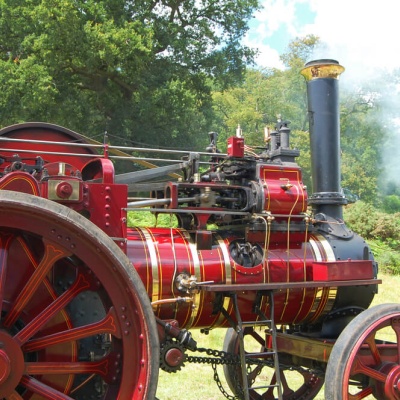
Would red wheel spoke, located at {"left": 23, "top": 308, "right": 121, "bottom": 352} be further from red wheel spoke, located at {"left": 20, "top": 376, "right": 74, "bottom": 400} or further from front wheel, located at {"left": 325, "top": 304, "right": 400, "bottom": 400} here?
front wheel, located at {"left": 325, "top": 304, "right": 400, "bottom": 400}

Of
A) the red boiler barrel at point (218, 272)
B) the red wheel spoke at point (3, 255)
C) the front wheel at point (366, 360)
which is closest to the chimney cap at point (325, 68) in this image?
the red boiler barrel at point (218, 272)

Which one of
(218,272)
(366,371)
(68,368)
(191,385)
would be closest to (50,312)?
(68,368)

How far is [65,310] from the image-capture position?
3010 millimetres

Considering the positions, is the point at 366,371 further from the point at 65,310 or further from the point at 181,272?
the point at 65,310

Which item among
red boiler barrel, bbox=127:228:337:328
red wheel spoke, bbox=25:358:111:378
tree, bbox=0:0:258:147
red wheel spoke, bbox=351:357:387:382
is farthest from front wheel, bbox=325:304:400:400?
tree, bbox=0:0:258:147

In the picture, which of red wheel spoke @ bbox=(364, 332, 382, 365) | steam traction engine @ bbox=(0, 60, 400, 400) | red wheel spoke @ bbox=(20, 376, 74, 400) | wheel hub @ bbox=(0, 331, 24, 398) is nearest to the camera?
wheel hub @ bbox=(0, 331, 24, 398)

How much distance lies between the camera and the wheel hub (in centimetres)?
249

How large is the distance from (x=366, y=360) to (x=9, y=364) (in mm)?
2308

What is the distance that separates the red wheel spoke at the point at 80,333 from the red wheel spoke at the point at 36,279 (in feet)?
0.54

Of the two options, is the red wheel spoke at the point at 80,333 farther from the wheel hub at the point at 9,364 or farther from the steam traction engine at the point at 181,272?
the wheel hub at the point at 9,364

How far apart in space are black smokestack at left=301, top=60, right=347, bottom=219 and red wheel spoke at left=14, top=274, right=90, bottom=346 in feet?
7.22

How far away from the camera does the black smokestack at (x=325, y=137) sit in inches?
172

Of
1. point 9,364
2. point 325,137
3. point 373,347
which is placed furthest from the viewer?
point 325,137

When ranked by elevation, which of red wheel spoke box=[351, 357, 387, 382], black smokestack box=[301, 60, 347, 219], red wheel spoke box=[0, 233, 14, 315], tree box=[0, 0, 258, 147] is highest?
Result: tree box=[0, 0, 258, 147]
